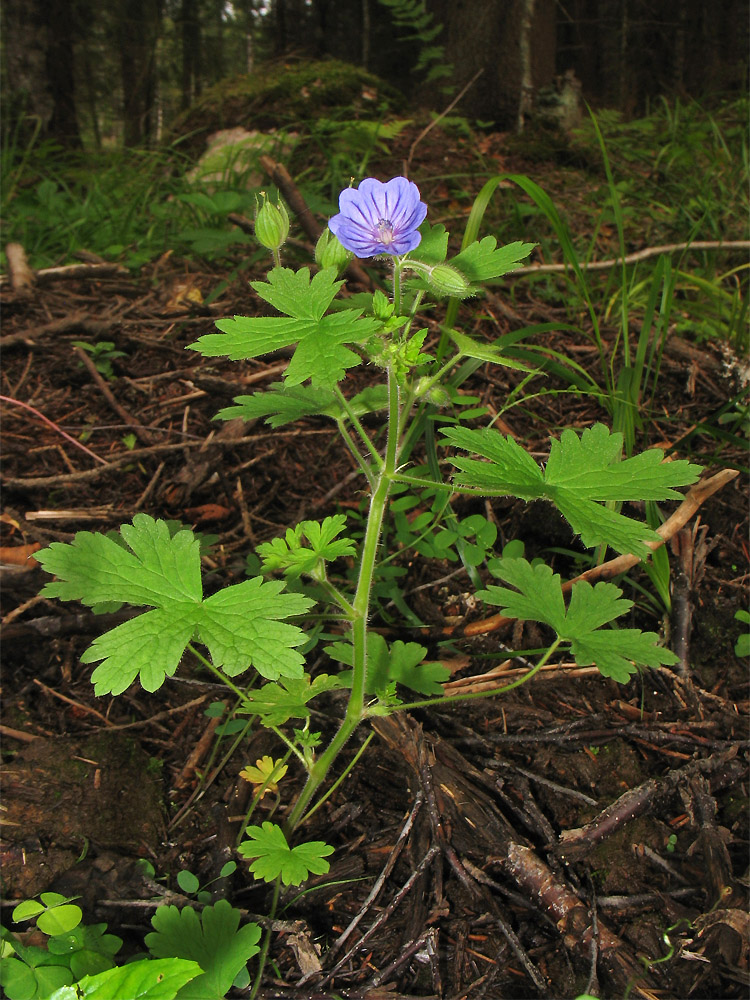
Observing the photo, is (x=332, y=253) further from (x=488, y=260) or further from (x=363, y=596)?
(x=363, y=596)

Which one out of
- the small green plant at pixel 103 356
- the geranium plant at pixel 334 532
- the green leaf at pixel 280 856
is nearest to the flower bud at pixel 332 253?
the geranium plant at pixel 334 532

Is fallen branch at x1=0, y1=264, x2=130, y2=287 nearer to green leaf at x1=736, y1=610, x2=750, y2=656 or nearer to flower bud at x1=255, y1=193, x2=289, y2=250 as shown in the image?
flower bud at x1=255, y1=193, x2=289, y2=250

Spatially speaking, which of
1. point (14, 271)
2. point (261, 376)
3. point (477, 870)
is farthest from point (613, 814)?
point (14, 271)

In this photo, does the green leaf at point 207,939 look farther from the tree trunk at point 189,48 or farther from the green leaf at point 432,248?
the tree trunk at point 189,48

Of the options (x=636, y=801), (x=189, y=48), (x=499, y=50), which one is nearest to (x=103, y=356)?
(x=636, y=801)

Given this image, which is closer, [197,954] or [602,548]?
[197,954]

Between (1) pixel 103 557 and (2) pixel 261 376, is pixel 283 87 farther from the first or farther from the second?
(1) pixel 103 557

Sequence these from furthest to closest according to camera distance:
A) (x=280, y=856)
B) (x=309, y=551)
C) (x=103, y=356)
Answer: (x=103, y=356) → (x=309, y=551) → (x=280, y=856)
